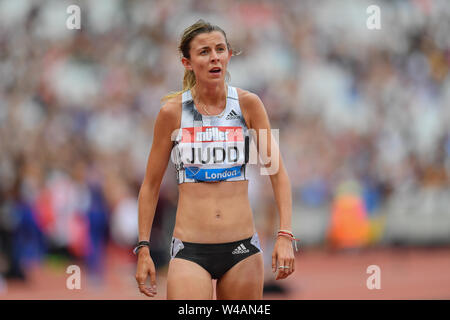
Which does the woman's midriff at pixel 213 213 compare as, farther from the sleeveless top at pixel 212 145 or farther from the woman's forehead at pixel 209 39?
the woman's forehead at pixel 209 39

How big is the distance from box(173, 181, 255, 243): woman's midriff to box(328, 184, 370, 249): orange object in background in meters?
10.7

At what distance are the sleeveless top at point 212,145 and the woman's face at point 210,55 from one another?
21cm

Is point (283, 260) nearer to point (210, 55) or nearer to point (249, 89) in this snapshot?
point (210, 55)

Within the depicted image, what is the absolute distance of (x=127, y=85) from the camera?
49.1 ft

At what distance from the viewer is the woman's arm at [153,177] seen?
3.84m

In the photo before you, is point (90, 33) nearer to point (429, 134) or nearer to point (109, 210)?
point (109, 210)

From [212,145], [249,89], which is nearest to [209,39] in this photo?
[212,145]

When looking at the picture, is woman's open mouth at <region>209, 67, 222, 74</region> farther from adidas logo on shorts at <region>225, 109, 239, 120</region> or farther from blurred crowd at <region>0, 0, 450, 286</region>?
blurred crowd at <region>0, 0, 450, 286</region>

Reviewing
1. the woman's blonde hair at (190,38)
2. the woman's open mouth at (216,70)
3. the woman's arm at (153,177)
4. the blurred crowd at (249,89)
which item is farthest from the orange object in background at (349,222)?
the woman's open mouth at (216,70)

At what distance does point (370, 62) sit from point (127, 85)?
5.86m

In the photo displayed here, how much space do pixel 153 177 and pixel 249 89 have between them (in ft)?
38.1

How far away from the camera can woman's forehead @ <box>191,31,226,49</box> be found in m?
3.82
